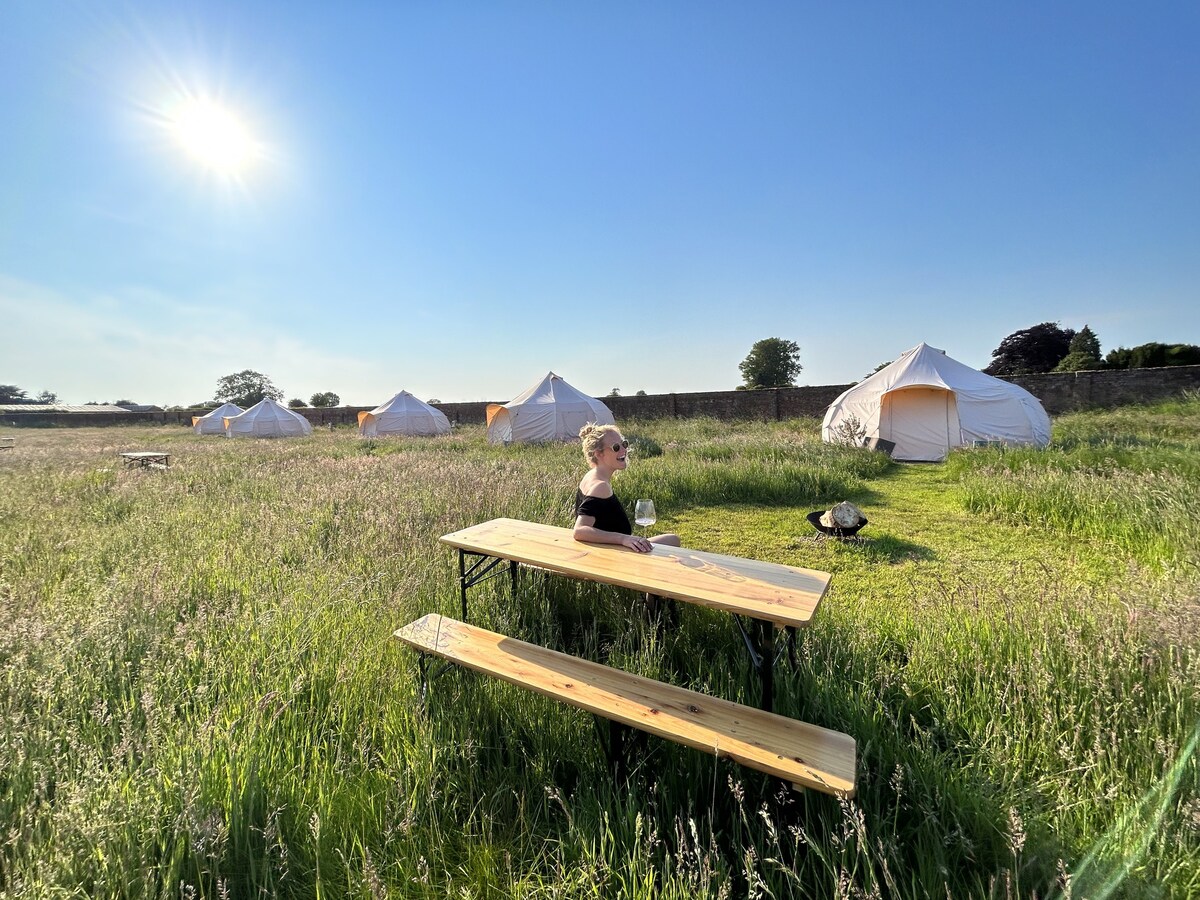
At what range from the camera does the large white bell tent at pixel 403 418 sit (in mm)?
26328

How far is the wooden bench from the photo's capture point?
1500 mm

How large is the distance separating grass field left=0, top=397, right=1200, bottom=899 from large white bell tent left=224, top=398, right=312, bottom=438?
29685mm

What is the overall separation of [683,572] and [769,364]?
179ft

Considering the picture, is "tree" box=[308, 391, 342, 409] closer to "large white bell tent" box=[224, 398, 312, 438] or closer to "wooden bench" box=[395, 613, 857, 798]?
"large white bell tent" box=[224, 398, 312, 438]

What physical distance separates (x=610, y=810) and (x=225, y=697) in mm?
1750

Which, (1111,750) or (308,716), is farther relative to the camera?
(308,716)

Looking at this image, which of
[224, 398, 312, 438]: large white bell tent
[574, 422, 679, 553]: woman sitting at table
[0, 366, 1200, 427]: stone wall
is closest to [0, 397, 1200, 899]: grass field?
[574, 422, 679, 553]: woman sitting at table

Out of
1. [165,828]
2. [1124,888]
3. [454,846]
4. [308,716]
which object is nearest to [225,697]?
[308,716]

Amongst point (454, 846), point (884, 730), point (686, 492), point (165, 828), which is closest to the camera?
point (165, 828)

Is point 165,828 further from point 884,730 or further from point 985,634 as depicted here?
point 985,634

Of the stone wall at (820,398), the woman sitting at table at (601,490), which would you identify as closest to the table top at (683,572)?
the woman sitting at table at (601,490)

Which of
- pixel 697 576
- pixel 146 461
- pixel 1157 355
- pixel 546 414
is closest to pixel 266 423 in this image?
pixel 146 461

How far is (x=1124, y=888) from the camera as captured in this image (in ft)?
4.36

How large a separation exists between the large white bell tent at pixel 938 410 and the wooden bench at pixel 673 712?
1273cm
